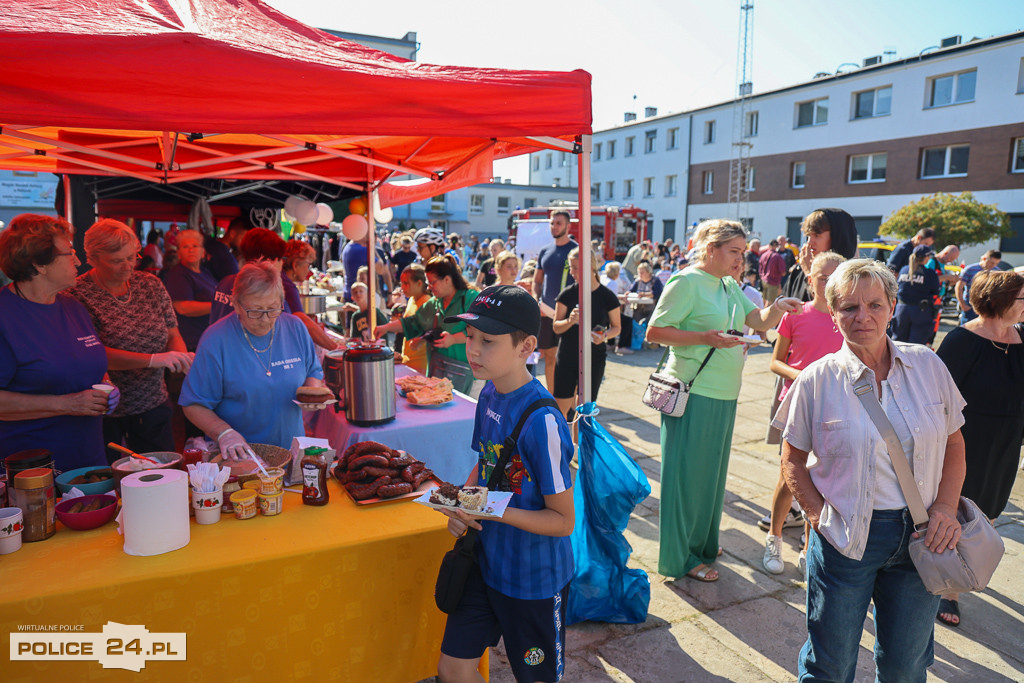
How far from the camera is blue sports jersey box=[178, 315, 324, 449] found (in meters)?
2.80

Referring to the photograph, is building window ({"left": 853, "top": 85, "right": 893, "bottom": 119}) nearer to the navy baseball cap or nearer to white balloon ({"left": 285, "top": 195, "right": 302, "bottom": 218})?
white balloon ({"left": 285, "top": 195, "right": 302, "bottom": 218})

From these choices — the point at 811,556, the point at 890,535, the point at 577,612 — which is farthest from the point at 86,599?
the point at 890,535

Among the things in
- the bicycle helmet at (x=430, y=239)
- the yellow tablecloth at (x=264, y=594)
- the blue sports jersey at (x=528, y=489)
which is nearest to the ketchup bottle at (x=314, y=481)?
the yellow tablecloth at (x=264, y=594)

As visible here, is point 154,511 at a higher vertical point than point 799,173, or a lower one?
lower

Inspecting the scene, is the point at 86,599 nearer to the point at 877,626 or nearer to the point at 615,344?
the point at 877,626

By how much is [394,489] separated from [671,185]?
3851 cm

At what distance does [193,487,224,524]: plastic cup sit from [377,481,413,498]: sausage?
0.59m

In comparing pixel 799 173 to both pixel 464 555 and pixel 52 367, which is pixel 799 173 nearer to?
pixel 464 555

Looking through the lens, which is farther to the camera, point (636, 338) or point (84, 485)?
point (636, 338)

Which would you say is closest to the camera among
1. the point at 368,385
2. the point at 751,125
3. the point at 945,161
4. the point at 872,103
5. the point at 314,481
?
the point at 314,481

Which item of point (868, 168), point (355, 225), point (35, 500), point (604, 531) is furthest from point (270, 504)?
point (868, 168)

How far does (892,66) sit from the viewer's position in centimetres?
2591

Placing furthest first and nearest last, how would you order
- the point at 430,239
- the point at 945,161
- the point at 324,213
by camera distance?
the point at 945,161 < the point at 324,213 < the point at 430,239

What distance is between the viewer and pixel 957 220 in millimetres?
19594
